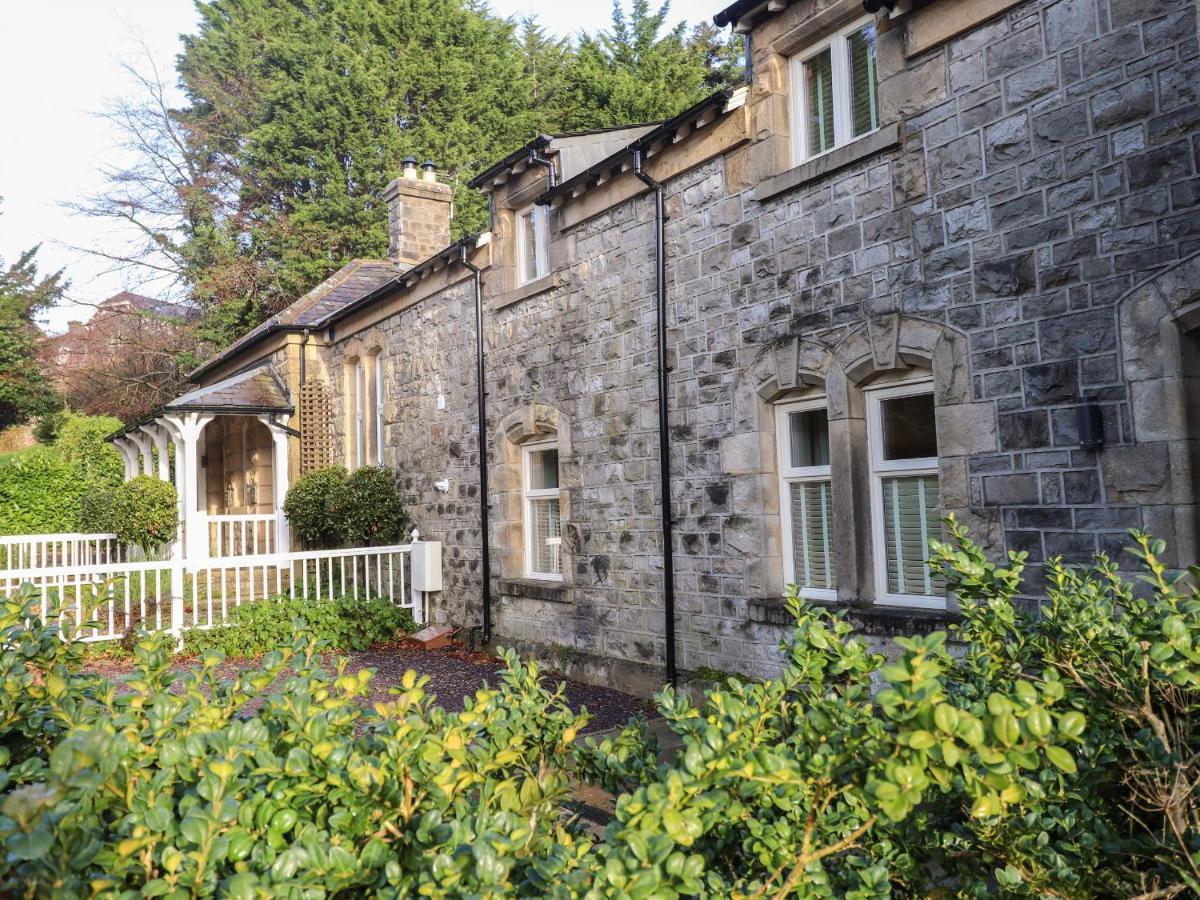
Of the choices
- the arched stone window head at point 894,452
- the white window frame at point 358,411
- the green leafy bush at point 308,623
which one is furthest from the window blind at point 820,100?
the white window frame at point 358,411

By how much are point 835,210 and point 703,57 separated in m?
24.2

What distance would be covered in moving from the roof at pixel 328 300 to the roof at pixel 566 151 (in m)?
5.43

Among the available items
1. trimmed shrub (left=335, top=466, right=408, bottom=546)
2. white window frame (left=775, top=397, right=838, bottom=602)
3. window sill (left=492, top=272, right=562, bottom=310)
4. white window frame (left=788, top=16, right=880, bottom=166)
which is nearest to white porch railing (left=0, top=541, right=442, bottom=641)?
trimmed shrub (left=335, top=466, right=408, bottom=546)

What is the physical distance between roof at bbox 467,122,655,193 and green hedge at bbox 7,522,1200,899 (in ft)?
26.2

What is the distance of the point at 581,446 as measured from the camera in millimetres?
9156

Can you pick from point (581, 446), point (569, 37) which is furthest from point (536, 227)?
point (569, 37)

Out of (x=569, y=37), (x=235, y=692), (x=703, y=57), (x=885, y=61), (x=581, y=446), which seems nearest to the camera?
(x=235, y=692)

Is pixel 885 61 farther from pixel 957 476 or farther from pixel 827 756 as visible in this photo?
pixel 827 756

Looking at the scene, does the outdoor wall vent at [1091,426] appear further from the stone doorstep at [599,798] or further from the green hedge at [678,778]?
the stone doorstep at [599,798]

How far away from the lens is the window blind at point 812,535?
6891 mm

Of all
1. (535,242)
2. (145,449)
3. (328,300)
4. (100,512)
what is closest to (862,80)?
(535,242)

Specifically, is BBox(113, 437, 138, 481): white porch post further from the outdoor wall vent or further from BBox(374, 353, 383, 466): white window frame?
the outdoor wall vent

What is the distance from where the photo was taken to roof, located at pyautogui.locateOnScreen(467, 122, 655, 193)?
992cm

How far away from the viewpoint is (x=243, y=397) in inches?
597
